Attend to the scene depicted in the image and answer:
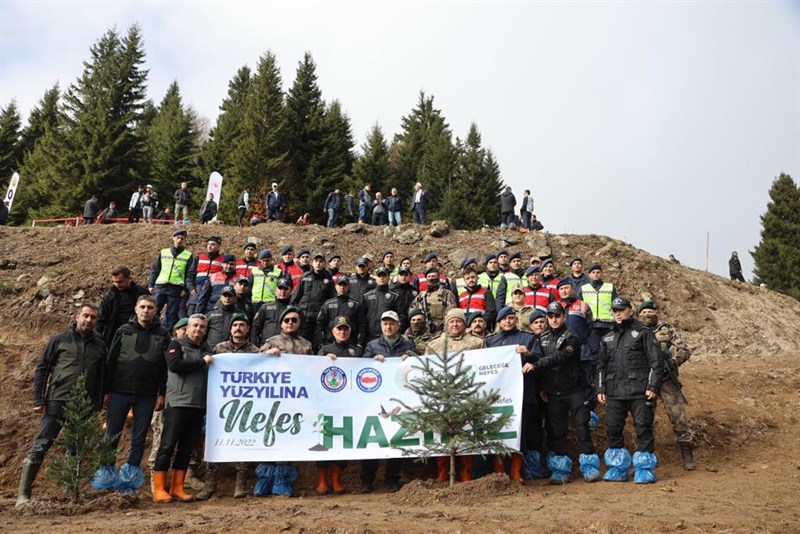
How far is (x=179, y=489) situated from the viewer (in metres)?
6.87

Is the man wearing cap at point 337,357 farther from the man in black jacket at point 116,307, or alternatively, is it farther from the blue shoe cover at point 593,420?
the blue shoe cover at point 593,420

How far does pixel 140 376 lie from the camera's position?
693cm

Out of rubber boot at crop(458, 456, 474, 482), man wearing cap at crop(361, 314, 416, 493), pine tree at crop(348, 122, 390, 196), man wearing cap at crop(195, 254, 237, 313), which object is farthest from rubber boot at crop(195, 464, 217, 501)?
pine tree at crop(348, 122, 390, 196)

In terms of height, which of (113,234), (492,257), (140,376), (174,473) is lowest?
(174,473)

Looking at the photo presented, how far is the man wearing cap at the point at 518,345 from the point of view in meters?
7.59

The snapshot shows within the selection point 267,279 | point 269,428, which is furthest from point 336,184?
point 269,428

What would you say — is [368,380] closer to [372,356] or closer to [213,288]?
[372,356]

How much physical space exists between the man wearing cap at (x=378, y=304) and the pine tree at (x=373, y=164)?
2988 cm

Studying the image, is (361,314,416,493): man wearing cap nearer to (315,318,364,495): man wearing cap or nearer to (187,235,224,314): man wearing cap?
(315,318,364,495): man wearing cap

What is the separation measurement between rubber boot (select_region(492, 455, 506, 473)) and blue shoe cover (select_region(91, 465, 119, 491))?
4.41 metres

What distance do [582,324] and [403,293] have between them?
9.27ft

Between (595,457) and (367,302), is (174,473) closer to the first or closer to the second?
(367,302)

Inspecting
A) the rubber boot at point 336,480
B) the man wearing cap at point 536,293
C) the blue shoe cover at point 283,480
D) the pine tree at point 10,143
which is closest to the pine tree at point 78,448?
the blue shoe cover at point 283,480

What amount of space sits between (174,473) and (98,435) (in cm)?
117
